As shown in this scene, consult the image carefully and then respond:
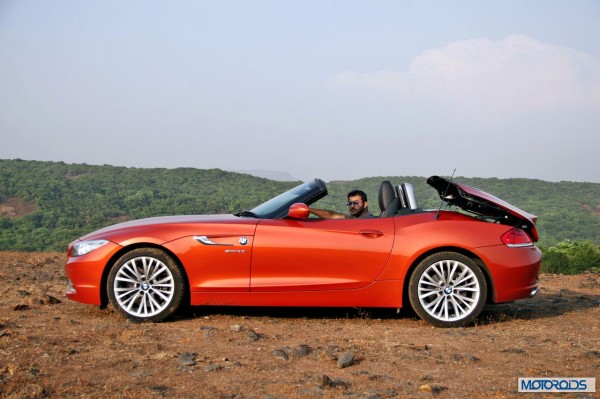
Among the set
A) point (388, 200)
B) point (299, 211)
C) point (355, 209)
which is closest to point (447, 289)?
point (388, 200)

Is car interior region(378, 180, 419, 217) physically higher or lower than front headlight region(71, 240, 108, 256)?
higher

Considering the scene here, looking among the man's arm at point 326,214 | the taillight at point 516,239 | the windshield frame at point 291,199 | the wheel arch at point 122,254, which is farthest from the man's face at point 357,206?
the wheel arch at point 122,254

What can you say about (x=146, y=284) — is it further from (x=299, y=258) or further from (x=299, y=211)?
(x=299, y=211)

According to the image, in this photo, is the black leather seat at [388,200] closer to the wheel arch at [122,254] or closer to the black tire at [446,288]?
the black tire at [446,288]

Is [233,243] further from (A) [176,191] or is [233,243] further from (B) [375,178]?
(B) [375,178]

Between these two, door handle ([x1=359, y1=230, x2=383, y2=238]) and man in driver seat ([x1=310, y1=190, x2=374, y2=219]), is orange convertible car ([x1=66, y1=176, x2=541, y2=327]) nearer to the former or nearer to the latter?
door handle ([x1=359, y1=230, x2=383, y2=238])

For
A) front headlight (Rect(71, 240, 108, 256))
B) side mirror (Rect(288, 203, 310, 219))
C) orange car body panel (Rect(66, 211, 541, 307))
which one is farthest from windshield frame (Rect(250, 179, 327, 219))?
front headlight (Rect(71, 240, 108, 256))

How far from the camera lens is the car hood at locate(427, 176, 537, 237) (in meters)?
7.36

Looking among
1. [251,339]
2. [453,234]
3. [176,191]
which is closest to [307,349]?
[251,339]

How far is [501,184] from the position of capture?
57.6 meters

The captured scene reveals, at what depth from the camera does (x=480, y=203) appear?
7406mm

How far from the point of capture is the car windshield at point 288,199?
288 inches

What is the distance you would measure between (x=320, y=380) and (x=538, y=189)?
181 feet

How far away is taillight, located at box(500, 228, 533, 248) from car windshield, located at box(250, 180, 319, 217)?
6.48ft
